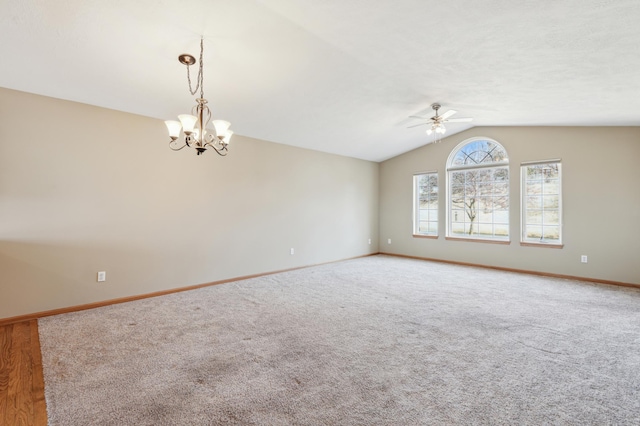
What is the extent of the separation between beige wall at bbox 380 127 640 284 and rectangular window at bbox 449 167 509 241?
21cm

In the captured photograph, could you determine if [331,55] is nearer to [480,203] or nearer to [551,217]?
[480,203]

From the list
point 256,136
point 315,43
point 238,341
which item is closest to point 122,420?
point 238,341

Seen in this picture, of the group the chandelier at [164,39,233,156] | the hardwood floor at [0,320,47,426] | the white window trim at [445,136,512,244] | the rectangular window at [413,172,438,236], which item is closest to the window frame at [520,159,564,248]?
the white window trim at [445,136,512,244]

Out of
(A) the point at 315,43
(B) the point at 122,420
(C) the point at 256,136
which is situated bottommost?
(B) the point at 122,420

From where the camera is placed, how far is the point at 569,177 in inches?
199

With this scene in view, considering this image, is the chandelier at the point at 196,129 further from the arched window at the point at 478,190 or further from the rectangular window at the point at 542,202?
the rectangular window at the point at 542,202

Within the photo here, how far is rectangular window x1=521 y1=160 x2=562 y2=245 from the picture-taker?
17.2 feet

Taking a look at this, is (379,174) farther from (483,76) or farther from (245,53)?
(245,53)

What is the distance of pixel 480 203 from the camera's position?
244 inches

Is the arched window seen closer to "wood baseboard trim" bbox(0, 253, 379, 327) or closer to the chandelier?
"wood baseboard trim" bbox(0, 253, 379, 327)

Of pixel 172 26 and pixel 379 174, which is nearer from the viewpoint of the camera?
pixel 172 26

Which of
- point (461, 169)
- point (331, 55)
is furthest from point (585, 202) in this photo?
point (331, 55)

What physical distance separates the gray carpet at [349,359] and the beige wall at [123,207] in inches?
18.8

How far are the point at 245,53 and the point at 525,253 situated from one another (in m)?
5.86
